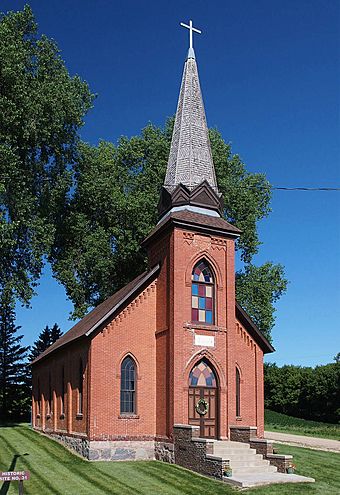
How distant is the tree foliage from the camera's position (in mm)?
66062

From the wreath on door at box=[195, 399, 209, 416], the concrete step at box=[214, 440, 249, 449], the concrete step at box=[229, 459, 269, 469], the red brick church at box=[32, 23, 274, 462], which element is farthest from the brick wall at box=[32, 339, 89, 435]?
the concrete step at box=[229, 459, 269, 469]

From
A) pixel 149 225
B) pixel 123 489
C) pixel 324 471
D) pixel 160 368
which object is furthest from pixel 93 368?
pixel 149 225

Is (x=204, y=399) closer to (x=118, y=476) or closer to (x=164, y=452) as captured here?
(x=164, y=452)

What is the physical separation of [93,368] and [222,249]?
6.89 meters

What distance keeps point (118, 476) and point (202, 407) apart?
504 cm

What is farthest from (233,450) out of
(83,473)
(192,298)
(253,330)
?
→ (253,330)

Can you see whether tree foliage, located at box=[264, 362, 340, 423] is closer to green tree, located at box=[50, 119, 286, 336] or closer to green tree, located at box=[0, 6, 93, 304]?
green tree, located at box=[50, 119, 286, 336]

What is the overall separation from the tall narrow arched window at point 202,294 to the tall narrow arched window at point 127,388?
3105 millimetres

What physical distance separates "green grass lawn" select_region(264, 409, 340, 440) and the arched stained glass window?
19077 mm

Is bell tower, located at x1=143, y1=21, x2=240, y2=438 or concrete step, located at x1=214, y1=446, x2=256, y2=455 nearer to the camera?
concrete step, located at x1=214, y1=446, x2=256, y2=455

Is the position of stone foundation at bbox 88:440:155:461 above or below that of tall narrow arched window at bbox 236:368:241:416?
below

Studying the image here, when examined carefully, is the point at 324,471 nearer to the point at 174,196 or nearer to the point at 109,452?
the point at 109,452

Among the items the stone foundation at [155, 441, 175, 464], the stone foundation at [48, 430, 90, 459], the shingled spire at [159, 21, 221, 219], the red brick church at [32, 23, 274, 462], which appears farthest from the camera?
the shingled spire at [159, 21, 221, 219]

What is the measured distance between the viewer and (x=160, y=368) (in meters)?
23.6
